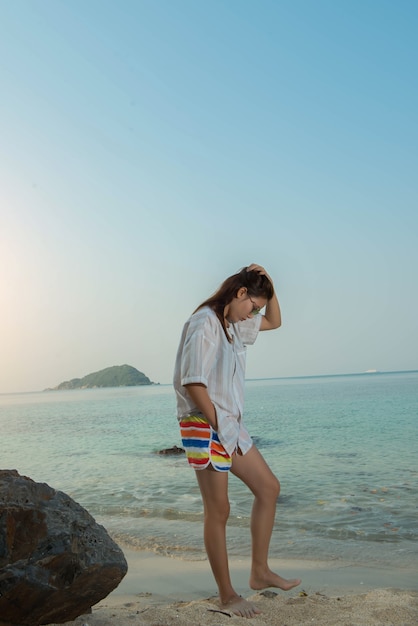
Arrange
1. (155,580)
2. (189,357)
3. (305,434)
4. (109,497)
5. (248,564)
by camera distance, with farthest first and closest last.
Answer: (305,434) → (109,497) → (248,564) → (155,580) → (189,357)

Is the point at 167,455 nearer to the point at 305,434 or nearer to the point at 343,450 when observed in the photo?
the point at 343,450

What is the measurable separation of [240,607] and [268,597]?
1.23ft

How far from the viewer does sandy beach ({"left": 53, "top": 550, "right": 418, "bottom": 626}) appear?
126 inches

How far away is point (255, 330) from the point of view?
13.2 ft

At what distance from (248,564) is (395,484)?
4.47m

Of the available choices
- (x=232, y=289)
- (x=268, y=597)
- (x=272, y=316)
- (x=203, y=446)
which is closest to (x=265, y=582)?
(x=268, y=597)

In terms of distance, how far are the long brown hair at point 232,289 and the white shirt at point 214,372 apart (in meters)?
0.06

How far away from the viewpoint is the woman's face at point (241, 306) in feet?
12.3

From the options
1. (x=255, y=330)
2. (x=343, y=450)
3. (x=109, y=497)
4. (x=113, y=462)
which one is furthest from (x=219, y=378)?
(x=343, y=450)

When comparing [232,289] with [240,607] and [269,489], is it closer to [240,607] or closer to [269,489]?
[269,489]

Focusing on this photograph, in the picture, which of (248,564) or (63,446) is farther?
(63,446)

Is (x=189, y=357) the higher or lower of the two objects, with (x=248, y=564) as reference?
higher

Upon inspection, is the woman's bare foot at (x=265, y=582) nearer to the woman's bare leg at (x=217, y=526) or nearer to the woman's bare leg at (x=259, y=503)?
the woman's bare leg at (x=259, y=503)

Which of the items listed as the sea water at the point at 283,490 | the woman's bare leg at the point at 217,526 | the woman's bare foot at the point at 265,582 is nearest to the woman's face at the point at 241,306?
the woman's bare leg at the point at 217,526
